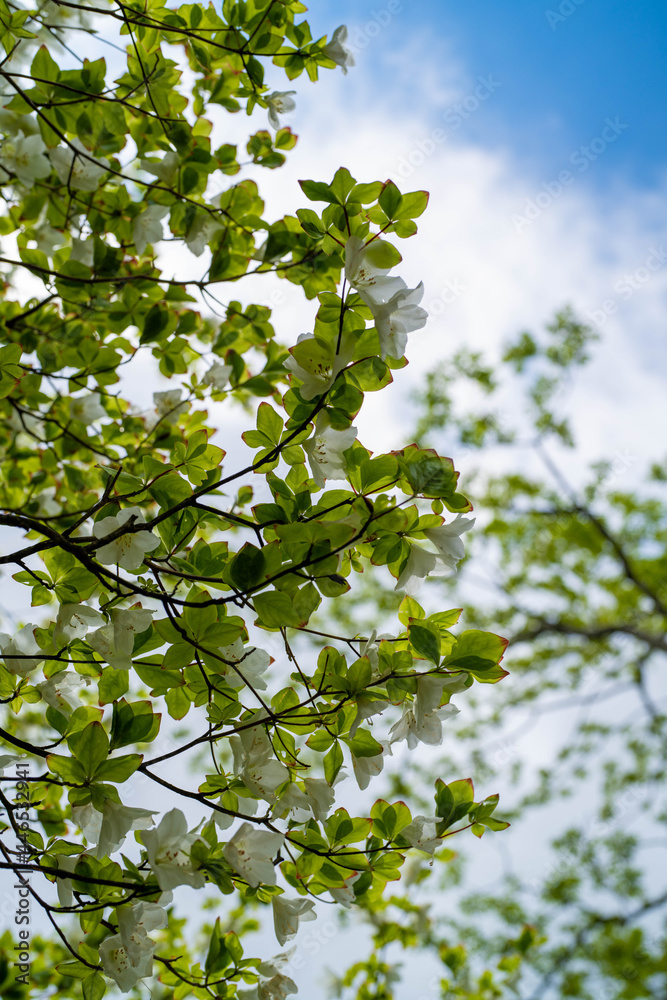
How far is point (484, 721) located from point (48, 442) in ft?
17.7

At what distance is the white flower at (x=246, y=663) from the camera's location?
3.05 ft

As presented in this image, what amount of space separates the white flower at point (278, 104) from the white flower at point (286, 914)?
1579mm

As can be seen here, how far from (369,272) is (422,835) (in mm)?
801

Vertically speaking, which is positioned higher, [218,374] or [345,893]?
[218,374]

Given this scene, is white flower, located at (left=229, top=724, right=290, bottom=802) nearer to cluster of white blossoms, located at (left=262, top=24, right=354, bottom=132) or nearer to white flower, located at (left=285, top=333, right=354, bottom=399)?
white flower, located at (left=285, top=333, right=354, bottom=399)

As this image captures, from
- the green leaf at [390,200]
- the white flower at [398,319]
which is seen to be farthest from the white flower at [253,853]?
the green leaf at [390,200]

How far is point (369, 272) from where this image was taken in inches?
32.1

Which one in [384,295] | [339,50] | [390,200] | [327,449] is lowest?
[327,449]

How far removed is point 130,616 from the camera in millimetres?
902

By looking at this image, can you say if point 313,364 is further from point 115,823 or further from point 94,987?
point 94,987

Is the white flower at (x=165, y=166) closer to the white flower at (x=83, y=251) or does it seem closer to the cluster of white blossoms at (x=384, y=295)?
the white flower at (x=83, y=251)

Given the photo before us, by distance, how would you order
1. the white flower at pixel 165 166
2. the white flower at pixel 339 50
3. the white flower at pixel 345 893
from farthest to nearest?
the white flower at pixel 165 166
the white flower at pixel 339 50
the white flower at pixel 345 893

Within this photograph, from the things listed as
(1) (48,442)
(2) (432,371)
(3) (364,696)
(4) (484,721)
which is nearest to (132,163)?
(1) (48,442)

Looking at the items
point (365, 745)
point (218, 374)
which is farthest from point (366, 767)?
point (218, 374)
